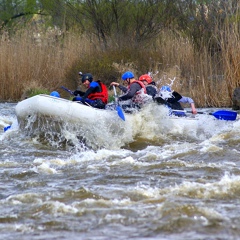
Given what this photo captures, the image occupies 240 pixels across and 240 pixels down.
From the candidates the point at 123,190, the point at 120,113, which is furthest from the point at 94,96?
the point at 123,190

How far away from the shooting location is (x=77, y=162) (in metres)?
8.31

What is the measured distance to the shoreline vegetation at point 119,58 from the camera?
1534 cm

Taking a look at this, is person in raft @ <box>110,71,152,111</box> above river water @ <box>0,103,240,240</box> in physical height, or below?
above

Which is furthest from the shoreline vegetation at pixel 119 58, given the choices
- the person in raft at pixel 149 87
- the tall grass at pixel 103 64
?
the person in raft at pixel 149 87

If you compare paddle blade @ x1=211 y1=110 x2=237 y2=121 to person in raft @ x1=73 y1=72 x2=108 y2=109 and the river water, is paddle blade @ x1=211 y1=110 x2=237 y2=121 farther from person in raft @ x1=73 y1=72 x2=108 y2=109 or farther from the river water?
person in raft @ x1=73 y1=72 x2=108 y2=109

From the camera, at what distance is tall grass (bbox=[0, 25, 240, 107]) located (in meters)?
15.2

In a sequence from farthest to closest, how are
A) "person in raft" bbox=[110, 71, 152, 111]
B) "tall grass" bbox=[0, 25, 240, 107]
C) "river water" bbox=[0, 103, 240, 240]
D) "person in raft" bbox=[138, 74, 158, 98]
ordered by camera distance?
"tall grass" bbox=[0, 25, 240, 107] → "person in raft" bbox=[138, 74, 158, 98] → "person in raft" bbox=[110, 71, 152, 111] → "river water" bbox=[0, 103, 240, 240]

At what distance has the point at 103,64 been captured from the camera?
18.6 m

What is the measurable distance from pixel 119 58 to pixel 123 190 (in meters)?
Answer: 12.5

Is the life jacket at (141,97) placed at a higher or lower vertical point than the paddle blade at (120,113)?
higher

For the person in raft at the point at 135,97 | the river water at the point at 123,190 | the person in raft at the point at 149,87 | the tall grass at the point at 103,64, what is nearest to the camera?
the river water at the point at 123,190

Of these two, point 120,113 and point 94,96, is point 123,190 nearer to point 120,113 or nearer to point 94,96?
point 120,113

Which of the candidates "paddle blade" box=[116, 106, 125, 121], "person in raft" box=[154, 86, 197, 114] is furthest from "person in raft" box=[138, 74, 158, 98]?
"paddle blade" box=[116, 106, 125, 121]

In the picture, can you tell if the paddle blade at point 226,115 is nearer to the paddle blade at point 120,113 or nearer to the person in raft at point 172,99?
the person in raft at point 172,99
